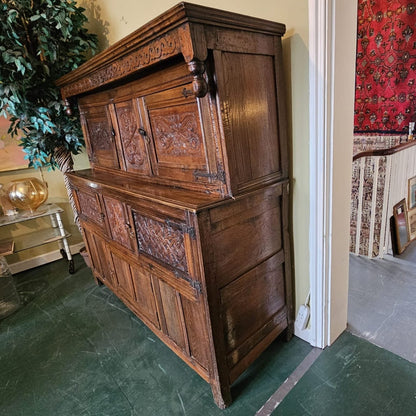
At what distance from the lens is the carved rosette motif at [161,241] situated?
4.03ft

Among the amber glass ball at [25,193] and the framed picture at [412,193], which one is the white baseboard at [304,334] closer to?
the framed picture at [412,193]

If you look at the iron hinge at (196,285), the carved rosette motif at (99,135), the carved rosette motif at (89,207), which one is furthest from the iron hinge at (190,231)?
the carved rosette motif at (99,135)

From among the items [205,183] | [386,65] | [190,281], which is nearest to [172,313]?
[190,281]

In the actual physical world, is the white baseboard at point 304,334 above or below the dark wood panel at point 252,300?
below

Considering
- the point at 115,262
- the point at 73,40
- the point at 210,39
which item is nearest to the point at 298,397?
the point at 115,262

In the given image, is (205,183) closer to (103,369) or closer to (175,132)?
(175,132)

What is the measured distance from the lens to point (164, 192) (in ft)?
4.34

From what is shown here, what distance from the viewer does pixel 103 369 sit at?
1.61m

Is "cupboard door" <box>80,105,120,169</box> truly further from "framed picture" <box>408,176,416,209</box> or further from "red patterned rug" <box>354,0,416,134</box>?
"red patterned rug" <box>354,0,416,134</box>

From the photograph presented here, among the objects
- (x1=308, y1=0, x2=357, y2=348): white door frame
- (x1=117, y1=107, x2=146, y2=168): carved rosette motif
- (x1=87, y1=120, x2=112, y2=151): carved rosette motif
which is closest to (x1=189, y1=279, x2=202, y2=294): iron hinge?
(x1=308, y1=0, x2=357, y2=348): white door frame

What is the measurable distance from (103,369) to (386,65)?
4096 mm

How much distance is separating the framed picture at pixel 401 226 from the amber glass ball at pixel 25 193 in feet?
10.8

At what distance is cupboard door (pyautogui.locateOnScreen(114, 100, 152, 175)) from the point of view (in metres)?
1.55

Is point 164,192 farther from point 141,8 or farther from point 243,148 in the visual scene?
point 141,8
